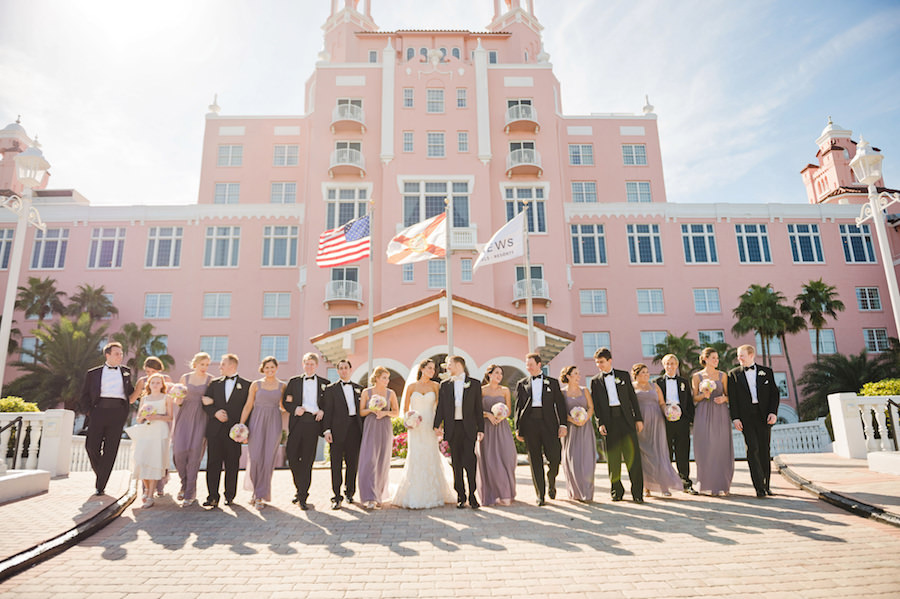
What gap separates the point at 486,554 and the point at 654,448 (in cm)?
429

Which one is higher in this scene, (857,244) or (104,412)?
(857,244)

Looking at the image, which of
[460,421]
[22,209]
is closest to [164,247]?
[22,209]

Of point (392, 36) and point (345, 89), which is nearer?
point (345, 89)

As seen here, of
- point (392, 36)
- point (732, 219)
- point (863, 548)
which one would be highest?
Answer: point (392, 36)

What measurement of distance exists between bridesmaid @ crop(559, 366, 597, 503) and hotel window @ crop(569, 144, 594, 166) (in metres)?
34.5

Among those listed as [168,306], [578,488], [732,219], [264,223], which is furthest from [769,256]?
[168,306]

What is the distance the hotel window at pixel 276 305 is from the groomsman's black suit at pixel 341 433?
90.5 ft

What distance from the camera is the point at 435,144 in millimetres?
33844

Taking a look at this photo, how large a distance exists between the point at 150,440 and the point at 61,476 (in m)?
4.53

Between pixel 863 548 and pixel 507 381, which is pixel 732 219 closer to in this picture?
pixel 507 381

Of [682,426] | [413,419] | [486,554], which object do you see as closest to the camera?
[486,554]

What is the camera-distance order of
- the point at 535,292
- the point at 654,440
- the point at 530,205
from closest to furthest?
the point at 654,440, the point at 535,292, the point at 530,205

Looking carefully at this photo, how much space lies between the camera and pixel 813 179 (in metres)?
52.2

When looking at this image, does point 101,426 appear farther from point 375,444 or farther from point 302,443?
point 375,444
